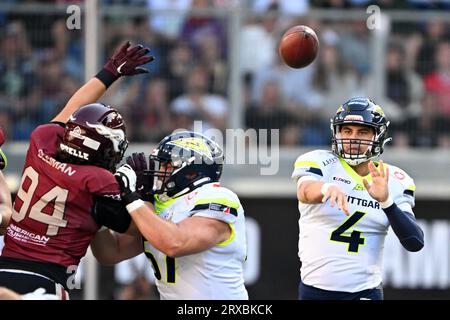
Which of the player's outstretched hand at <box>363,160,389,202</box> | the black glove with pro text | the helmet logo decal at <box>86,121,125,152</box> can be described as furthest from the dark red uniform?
the player's outstretched hand at <box>363,160,389,202</box>

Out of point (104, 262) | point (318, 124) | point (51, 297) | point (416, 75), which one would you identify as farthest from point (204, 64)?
point (51, 297)

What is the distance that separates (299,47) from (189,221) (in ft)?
6.92

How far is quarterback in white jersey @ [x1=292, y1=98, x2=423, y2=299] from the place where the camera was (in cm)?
684

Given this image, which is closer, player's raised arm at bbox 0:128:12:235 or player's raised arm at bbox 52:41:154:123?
player's raised arm at bbox 0:128:12:235

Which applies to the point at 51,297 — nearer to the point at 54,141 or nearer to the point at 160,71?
the point at 54,141

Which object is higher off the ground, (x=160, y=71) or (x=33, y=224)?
(x=160, y=71)

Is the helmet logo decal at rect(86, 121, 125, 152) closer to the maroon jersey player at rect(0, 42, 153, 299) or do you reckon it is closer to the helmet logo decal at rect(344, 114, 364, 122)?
the maroon jersey player at rect(0, 42, 153, 299)

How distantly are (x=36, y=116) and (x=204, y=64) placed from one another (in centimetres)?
184

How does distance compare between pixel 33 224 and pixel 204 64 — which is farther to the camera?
pixel 204 64

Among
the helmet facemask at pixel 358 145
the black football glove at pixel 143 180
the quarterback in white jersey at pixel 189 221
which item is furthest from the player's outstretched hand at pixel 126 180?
the helmet facemask at pixel 358 145

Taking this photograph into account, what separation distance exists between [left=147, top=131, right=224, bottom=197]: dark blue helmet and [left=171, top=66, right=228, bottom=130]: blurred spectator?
14.6 feet

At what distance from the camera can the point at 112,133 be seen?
6242mm

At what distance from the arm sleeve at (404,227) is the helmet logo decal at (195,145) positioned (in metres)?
1.17

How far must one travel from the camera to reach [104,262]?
6.65 m
